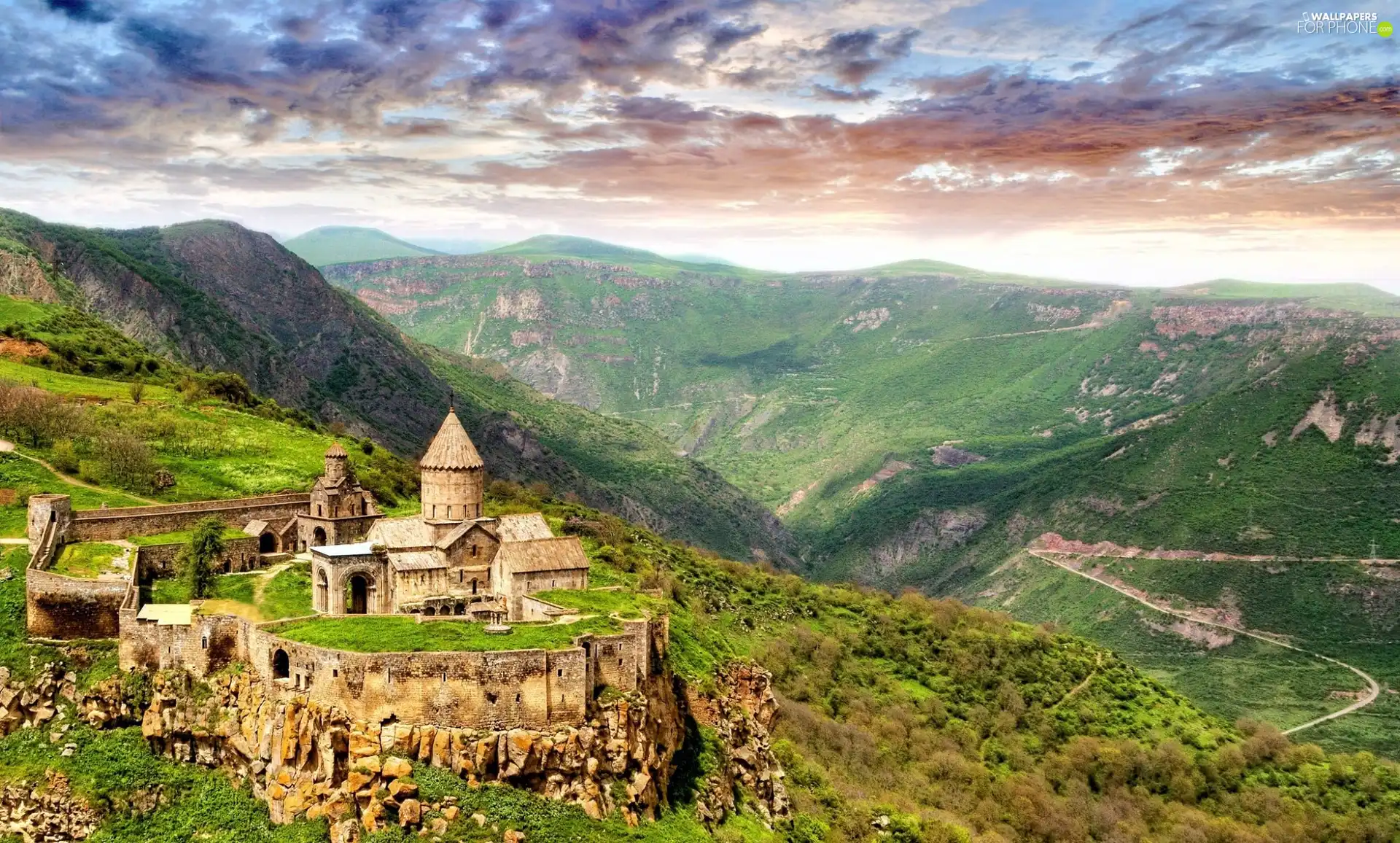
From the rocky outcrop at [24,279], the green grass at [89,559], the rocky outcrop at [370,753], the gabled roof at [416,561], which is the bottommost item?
the rocky outcrop at [370,753]

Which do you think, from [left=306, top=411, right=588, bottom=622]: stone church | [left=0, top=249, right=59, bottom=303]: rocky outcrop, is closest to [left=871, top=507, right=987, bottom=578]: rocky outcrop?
[left=0, top=249, right=59, bottom=303]: rocky outcrop

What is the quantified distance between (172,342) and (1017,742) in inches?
4329

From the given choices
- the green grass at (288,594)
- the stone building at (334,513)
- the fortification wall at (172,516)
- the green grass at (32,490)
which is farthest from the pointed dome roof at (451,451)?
the green grass at (32,490)

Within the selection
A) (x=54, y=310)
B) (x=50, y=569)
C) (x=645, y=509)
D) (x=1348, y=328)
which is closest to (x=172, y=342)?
(x=54, y=310)

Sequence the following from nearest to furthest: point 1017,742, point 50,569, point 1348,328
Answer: point 50,569
point 1017,742
point 1348,328

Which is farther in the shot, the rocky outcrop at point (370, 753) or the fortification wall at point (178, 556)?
the fortification wall at point (178, 556)

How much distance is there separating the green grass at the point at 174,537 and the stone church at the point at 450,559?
780cm

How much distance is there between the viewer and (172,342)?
140 metres

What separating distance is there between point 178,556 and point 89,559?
3.35 meters

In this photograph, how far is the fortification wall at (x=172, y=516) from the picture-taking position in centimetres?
4875

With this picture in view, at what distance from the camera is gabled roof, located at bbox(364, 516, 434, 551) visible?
46781mm

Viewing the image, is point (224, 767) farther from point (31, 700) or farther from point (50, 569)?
point (50, 569)

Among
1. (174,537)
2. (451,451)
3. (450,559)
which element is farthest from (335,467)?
(450,559)

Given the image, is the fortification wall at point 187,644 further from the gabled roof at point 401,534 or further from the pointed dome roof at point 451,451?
the pointed dome roof at point 451,451
